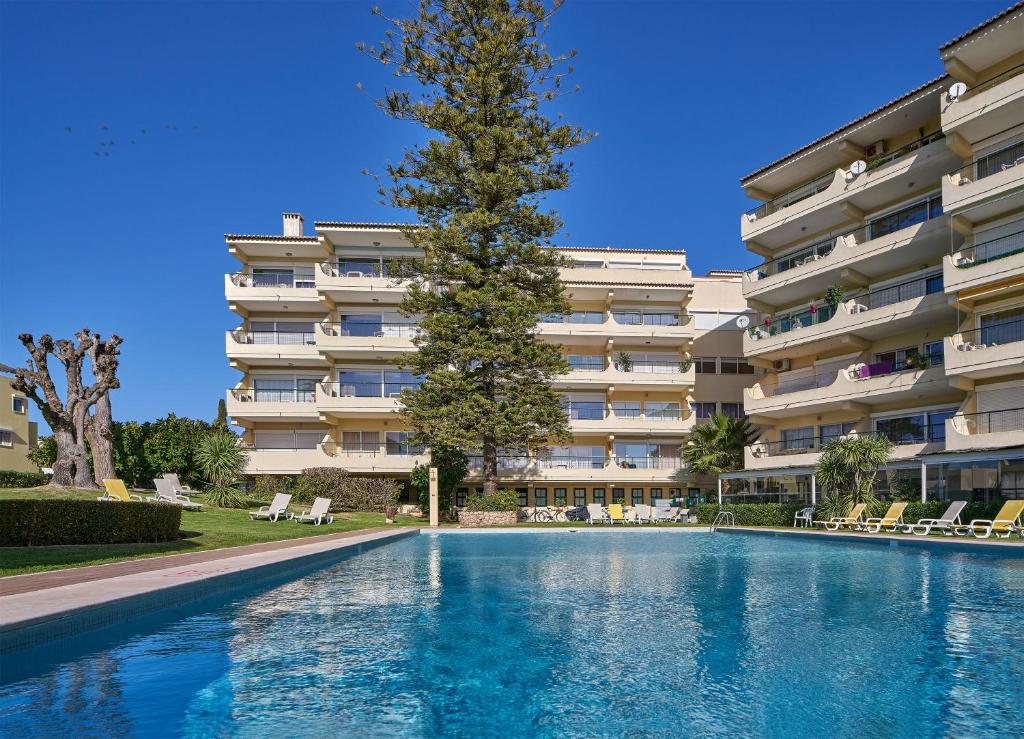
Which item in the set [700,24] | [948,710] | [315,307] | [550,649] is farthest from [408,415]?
[948,710]

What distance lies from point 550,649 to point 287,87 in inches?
1095

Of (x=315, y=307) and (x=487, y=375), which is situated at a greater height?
(x=315, y=307)

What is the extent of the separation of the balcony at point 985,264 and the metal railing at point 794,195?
8007 mm

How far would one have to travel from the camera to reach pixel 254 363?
39062mm

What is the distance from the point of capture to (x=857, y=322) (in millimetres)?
29750

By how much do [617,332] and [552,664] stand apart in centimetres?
3343

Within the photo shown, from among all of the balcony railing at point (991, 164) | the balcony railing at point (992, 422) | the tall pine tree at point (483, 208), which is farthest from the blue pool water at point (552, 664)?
the tall pine tree at point (483, 208)

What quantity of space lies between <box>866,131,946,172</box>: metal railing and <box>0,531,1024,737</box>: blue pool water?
20955 millimetres

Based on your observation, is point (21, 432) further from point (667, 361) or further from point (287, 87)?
point (667, 361)

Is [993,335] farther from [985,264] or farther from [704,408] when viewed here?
[704,408]

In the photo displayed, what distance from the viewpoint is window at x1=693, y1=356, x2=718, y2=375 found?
41.8 m

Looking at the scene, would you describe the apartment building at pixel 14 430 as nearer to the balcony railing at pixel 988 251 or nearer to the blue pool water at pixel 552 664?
the blue pool water at pixel 552 664

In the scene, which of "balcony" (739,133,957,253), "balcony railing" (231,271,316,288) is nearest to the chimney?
"balcony railing" (231,271,316,288)

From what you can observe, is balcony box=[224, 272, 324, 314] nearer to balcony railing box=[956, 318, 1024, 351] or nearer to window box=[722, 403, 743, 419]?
window box=[722, 403, 743, 419]
